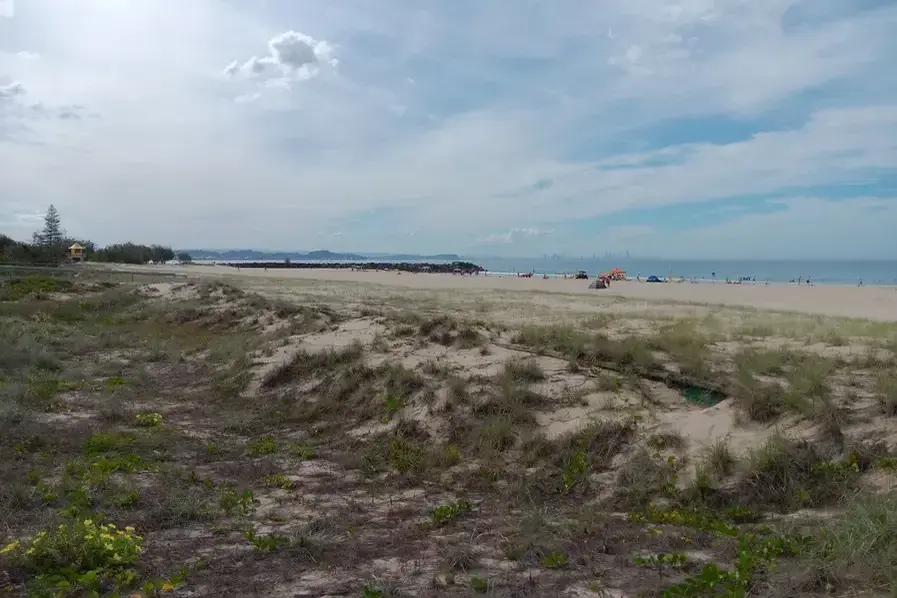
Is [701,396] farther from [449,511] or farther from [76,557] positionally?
[76,557]

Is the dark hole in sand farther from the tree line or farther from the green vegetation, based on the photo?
the tree line

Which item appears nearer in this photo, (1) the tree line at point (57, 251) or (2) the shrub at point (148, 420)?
(2) the shrub at point (148, 420)

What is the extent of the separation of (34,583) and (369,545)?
254 cm

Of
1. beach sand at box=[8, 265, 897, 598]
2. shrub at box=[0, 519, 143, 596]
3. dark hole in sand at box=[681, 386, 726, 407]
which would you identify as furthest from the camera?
dark hole in sand at box=[681, 386, 726, 407]

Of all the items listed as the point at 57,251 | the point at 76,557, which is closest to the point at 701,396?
the point at 76,557

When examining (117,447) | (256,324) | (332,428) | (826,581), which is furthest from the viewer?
(256,324)

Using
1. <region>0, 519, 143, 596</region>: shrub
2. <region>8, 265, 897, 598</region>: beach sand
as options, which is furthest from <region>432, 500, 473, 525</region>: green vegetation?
<region>0, 519, 143, 596</region>: shrub

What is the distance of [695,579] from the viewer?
14.6ft

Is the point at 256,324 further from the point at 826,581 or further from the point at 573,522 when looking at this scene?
the point at 826,581

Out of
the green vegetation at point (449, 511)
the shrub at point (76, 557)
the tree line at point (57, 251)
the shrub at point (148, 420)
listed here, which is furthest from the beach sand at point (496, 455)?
the tree line at point (57, 251)

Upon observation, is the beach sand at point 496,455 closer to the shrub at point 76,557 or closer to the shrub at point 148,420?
the shrub at point 148,420

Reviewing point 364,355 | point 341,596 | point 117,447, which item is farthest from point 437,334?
point 341,596

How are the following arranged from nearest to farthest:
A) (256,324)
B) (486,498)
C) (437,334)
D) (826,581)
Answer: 1. (826,581)
2. (486,498)
3. (437,334)
4. (256,324)

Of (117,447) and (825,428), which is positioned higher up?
(825,428)
